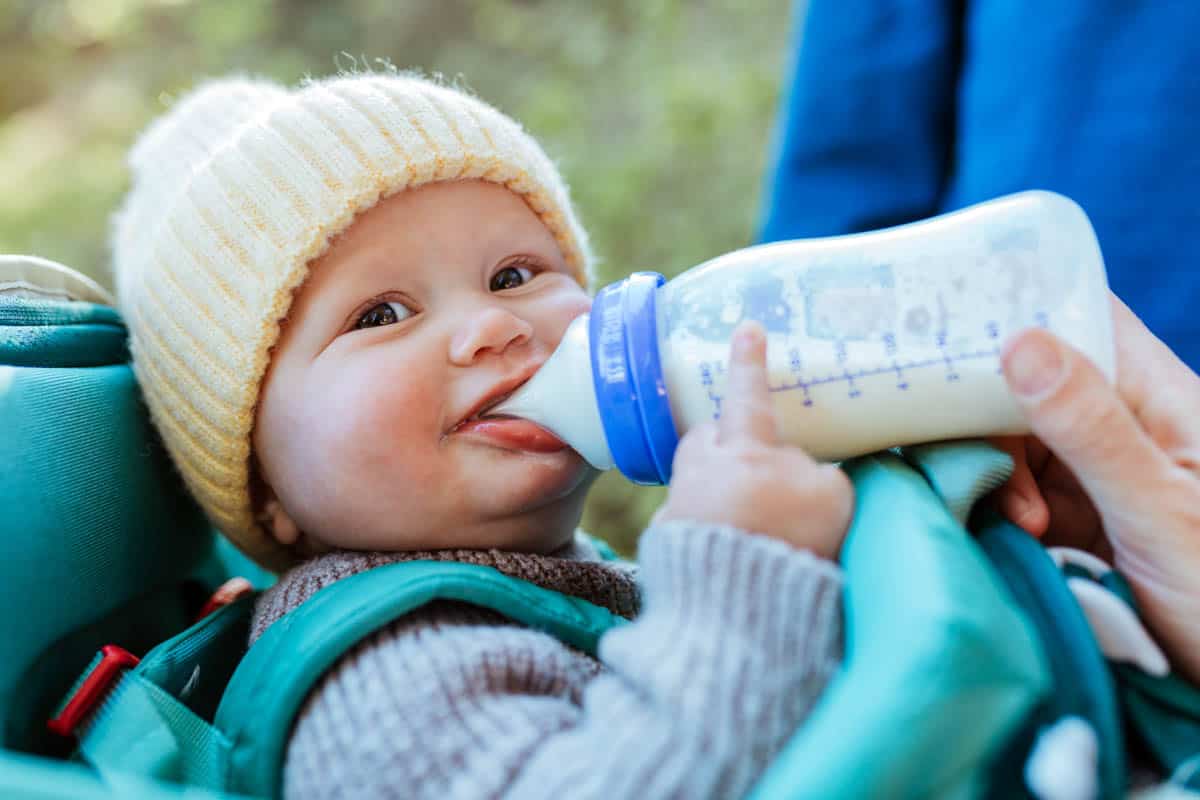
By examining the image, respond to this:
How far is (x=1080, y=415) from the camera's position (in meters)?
0.55

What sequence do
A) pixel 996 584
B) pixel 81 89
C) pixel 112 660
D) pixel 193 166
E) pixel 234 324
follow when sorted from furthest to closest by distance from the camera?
pixel 81 89 < pixel 193 166 < pixel 234 324 < pixel 112 660 < pixel 996 584

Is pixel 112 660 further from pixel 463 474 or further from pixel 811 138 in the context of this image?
pixel 811 138

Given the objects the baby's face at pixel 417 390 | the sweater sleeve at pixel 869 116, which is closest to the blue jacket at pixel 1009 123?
the sweater sleeve at pixel 869 116

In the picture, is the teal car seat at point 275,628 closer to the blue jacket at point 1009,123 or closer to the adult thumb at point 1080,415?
the adult thumb at point 1080,415

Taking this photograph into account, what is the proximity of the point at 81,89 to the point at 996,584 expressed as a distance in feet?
10.1

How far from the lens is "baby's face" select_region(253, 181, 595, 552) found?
77cm

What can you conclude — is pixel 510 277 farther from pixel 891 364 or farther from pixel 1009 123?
pixel 1009 123

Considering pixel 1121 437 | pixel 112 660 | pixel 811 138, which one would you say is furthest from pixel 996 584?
pixel 811 138

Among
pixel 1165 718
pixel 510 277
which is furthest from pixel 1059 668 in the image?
pixel 510 277

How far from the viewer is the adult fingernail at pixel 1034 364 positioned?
553 millimetres

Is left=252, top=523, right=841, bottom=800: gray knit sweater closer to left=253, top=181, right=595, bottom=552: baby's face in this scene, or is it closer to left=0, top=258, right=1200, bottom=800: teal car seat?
left=0, top=258, right=1200, bottom=800: teal car seat

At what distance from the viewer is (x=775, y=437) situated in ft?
2.02

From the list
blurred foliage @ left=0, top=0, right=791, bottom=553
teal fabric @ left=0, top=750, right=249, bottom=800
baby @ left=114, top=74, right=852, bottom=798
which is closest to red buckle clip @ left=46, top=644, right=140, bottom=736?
baby @ left=114, top=74, right=852, bottom=798

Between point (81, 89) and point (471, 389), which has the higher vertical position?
point (81, 89)
